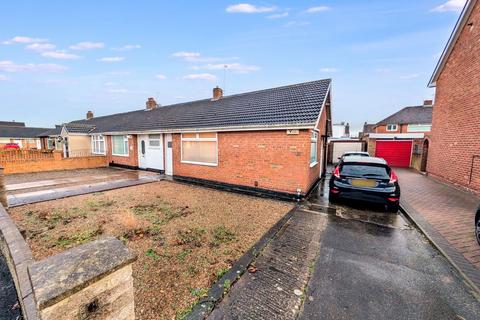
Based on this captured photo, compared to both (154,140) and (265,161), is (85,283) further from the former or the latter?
(154,140)

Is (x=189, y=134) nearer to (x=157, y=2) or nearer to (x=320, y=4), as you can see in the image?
(x=157, y=2)

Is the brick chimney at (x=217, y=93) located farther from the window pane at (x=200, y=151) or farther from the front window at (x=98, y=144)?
the front window at (x=98, y=144)

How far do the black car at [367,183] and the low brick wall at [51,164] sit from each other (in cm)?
1636

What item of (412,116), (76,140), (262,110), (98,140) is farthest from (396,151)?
(76,140)

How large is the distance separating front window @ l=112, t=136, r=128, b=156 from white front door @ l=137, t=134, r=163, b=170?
5.68 ft

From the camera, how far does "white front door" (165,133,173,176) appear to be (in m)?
11.0

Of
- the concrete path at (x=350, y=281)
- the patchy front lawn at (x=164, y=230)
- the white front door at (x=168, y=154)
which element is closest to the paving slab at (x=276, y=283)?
the concrete path at (x=350, y=281)

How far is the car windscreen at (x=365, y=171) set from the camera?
215 inches

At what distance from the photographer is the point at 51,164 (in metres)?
12.8

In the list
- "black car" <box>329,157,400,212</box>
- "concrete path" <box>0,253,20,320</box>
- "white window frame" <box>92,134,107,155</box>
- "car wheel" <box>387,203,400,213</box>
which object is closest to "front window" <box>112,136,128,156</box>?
"white window frame" <box>92,134,107,155</box>

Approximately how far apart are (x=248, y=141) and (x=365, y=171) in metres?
4.13

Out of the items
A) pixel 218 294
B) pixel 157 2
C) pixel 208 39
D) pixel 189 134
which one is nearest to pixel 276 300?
pixel 218 294

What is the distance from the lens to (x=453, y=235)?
13.4 feet

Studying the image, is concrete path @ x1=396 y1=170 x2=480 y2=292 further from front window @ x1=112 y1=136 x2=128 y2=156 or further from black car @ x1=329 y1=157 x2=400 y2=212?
front window @ x1=112 y1=136 x2=128 y2=156
